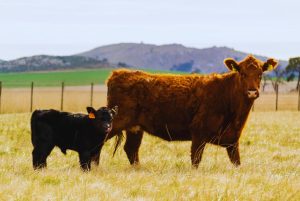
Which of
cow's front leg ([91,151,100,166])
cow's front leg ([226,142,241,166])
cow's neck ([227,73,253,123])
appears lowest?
cow's front leg ([91,151,100,166])

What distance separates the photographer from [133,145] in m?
10.4

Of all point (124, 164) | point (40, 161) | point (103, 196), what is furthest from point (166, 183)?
point (124, 164)

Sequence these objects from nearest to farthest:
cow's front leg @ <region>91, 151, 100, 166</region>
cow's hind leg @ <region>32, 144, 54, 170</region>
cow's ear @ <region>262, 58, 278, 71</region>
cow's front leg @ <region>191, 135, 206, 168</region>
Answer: cow's hind leg @ <region>32, 144, 54, 170</region> → cow's front leg @ <region>191, 135, 206, 168</region> → cow's front leg @ <region>91, 151, 100, 166</region> → cow's ear @ <region>262, 58, 278, 71</region>

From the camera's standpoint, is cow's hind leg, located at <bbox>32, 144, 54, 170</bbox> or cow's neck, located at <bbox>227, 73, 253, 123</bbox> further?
cow's neck, located at <bbox>227, 73, 253, 123</bbox>

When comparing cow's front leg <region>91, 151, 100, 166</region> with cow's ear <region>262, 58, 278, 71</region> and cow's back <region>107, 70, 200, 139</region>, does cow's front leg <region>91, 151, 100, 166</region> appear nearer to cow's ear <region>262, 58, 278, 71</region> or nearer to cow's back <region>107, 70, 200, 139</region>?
cow's back <region>107, 70, 200, 139</region>

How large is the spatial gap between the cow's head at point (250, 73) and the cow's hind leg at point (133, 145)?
6.90 feet

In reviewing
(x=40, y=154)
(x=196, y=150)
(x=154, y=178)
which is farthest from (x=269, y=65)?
(x=40, y=154)

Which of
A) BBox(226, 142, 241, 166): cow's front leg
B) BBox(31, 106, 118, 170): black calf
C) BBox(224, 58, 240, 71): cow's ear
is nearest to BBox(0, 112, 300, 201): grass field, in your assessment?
BBox(226, 142, 241, 166): cow's front leg

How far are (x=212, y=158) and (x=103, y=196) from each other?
4970 millimetres

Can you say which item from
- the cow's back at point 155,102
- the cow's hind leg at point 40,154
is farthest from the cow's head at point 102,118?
the cow's back at point 155,102

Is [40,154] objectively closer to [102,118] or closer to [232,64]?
[102,118]

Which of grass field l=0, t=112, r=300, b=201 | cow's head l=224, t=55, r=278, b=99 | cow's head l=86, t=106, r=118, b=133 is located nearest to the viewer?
grass field l=0, t=112, r=300, b=201

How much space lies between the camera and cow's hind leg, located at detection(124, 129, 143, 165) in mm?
10172

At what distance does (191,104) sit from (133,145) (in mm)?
1444
